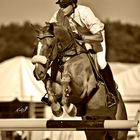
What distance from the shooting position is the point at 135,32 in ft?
42.1

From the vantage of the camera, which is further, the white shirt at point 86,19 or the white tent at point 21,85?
the white tent at point 21,85

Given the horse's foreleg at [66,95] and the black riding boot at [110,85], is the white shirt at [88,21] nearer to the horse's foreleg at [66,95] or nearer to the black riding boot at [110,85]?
the black riding boot at [110,85]

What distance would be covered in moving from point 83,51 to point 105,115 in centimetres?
40

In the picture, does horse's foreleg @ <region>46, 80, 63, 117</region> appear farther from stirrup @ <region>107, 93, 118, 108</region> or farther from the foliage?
the foliage

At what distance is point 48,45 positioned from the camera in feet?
8.12

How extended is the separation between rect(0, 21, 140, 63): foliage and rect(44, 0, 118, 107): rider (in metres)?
9.06

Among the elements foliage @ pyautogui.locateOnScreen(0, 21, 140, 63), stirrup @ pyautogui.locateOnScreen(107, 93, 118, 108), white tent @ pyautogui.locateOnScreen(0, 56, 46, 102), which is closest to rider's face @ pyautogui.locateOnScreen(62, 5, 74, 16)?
stirrup @ pyautogui.locateOnScreen(107, 93, 118, 108)

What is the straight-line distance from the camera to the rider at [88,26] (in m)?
2.71

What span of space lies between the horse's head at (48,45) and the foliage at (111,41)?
9253 millimetres

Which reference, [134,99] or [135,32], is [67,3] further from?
[135,32]

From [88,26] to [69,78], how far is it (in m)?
0.39

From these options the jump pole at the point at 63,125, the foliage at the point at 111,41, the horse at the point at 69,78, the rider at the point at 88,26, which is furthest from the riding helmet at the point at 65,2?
Result: the foliage at the point at 111,41

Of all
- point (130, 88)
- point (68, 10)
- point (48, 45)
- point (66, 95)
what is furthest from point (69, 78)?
point (130, 88)

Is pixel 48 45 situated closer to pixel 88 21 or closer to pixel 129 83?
pixel 88 21
